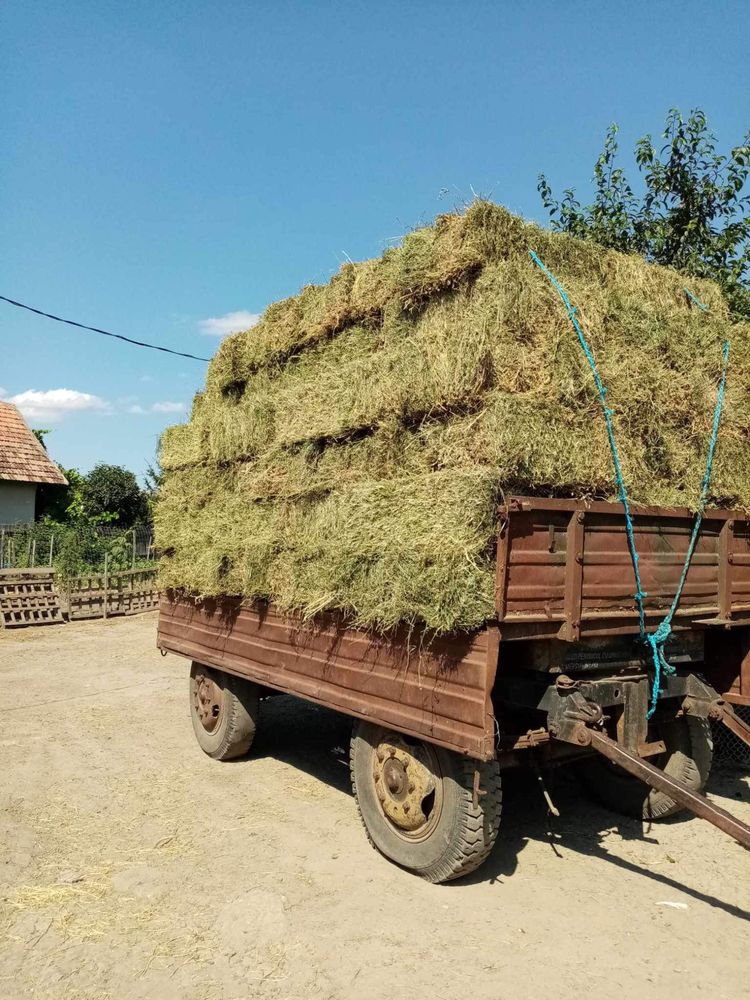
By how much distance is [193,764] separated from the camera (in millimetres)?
6789

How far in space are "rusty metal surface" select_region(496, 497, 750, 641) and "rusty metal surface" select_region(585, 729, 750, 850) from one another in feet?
1.85

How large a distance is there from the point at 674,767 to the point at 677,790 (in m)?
1.74

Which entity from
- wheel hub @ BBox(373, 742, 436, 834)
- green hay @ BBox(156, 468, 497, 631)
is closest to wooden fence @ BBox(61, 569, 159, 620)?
green hay @ BBox(156, 468, 497, 631)

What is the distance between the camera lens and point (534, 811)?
5562 mm

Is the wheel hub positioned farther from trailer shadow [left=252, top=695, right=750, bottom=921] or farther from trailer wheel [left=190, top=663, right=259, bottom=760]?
trailer wheel [left=190, top=663, right=259, bottom=760]

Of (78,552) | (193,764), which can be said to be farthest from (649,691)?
(78,552)

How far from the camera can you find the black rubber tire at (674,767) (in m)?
5.24

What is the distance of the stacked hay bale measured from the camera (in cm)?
398

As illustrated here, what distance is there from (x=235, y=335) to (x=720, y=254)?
5572 mm

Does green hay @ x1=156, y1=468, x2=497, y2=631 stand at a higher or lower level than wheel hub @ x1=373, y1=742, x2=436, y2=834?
higher

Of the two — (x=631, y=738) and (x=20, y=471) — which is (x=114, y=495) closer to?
(x=20, y=471)

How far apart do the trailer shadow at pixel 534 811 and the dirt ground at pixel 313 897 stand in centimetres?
2

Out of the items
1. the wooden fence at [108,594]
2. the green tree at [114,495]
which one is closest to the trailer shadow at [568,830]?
the wooden fence at [108,594]

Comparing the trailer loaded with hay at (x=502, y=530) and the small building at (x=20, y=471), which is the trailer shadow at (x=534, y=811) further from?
the small building at (x=20, y=471)
